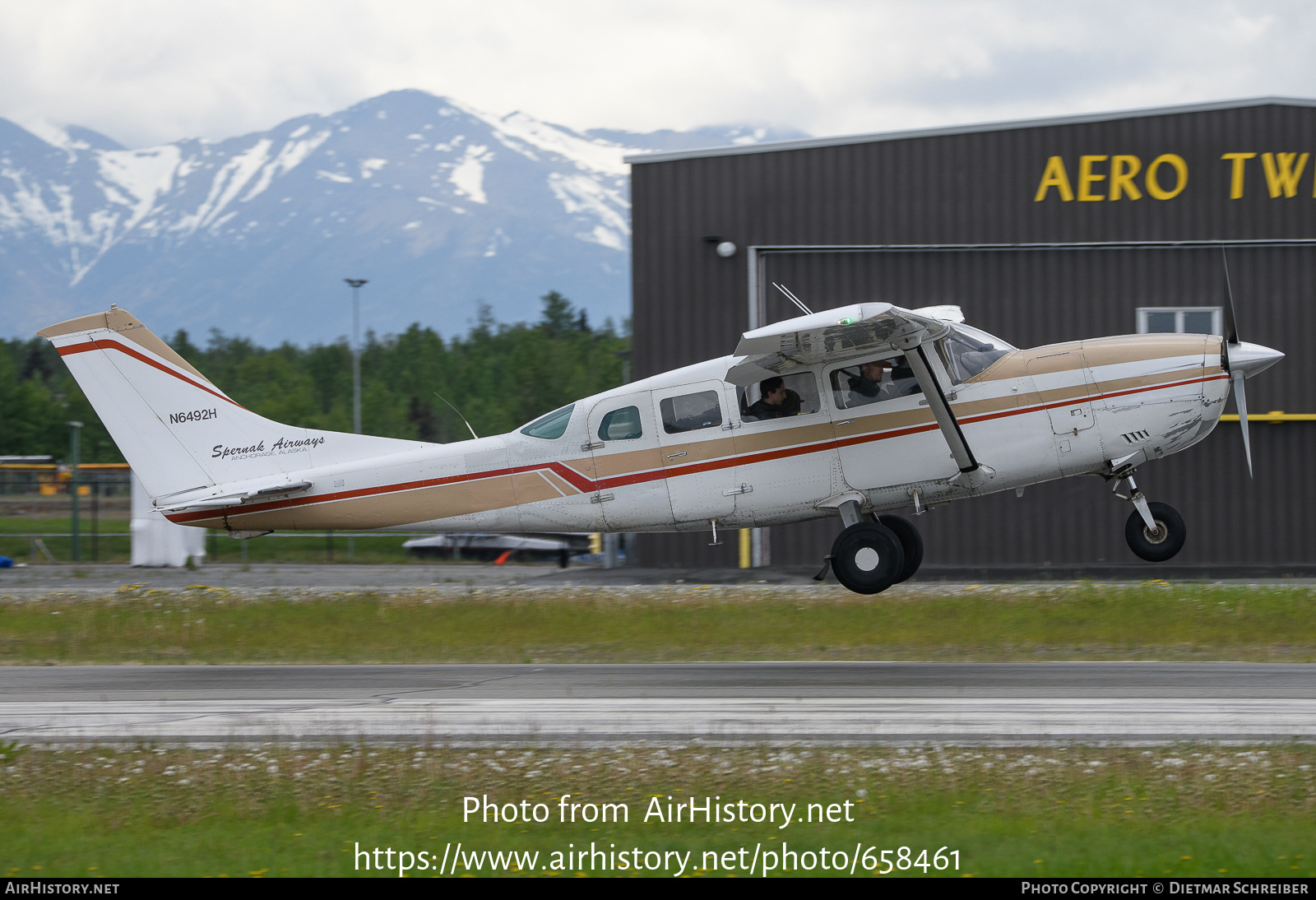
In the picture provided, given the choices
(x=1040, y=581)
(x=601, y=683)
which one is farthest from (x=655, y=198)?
(x=601, y=683)

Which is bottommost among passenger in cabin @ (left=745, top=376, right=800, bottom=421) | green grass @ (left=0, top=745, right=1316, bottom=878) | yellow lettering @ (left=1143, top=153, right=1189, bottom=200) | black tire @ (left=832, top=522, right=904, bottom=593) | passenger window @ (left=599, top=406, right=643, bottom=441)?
green grass @ (left=0, top=745, right=1316, bottom=878)

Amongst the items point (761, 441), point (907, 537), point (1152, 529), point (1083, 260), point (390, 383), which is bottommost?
point (907, 537)

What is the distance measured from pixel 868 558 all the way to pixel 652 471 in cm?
284

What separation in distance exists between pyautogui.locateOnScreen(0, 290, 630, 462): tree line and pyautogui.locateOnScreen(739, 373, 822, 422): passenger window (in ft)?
149

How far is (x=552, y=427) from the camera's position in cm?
1488

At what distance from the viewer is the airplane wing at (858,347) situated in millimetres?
12492

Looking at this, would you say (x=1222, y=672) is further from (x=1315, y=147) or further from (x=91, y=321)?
(x=1315, y=147)

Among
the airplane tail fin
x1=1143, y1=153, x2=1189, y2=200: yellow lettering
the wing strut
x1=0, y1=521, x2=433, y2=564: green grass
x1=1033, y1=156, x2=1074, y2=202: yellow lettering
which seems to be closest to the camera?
the wing strut

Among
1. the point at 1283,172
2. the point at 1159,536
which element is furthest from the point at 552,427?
the point at 1283,172

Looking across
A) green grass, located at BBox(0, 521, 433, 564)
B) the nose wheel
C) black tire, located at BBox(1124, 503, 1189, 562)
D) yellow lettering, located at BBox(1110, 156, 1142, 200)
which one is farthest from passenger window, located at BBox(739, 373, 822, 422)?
green grass, located at BBox(0, 521, 433, 564)

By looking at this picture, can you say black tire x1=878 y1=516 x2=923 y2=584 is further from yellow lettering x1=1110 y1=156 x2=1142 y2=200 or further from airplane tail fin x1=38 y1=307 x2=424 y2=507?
yellow lettering x1=1110 y1=156 x2=1142 y2=200

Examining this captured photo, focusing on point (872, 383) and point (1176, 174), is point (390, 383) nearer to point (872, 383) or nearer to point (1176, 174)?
point (1176, 174)

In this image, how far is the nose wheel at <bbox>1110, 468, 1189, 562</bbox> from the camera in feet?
45.2

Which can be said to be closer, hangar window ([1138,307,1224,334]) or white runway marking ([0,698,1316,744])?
white runway marking ([0,698,1316,744])
